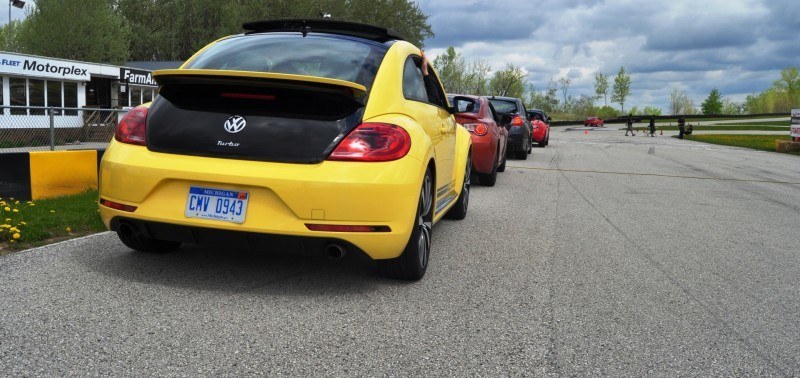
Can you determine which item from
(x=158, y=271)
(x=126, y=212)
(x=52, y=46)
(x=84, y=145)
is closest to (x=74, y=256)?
(x=158, y=271)

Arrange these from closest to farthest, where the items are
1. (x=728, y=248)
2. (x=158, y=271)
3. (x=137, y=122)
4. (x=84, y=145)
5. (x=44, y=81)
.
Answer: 1. (x=137, y=122)
2. (x=158, y=271)
3. (x=728, y=248)
4. (x=84, y=145)
5. (x=44, y=81)

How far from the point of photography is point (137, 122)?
3.98 metres

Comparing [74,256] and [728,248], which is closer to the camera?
[74,256]

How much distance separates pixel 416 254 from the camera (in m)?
4.23

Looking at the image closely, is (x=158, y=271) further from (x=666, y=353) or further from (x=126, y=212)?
(x=666, y=353)

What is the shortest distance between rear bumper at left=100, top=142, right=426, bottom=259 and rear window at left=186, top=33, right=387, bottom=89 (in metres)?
0.70

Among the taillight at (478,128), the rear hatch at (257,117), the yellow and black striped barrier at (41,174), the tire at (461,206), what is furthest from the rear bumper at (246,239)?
the taillight at (478,128)

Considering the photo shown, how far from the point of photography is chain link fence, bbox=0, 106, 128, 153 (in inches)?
405

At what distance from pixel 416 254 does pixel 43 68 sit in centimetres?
2826

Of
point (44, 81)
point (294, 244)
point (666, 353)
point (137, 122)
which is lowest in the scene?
point (666, 353)

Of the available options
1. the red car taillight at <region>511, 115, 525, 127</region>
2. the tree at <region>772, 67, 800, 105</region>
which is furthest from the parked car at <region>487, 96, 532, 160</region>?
the tree at <region>772, 67, 800, 105</region>

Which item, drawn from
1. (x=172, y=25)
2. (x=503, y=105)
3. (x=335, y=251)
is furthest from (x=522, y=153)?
(x=172, y=25)

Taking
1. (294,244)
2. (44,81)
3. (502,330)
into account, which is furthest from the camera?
(44,81)

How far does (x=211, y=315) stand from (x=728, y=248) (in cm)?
470
